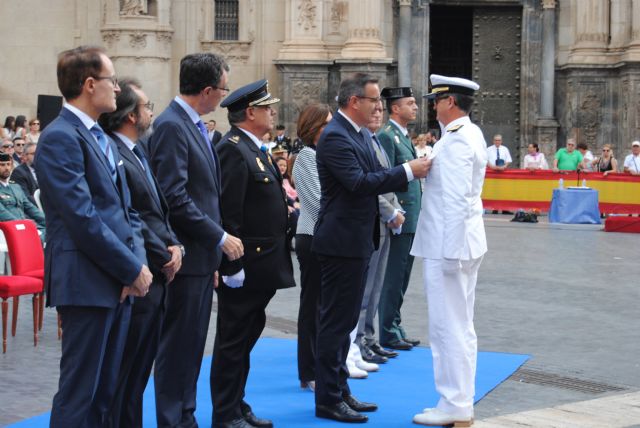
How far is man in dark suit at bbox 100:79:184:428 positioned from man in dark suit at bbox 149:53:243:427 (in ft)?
0.93

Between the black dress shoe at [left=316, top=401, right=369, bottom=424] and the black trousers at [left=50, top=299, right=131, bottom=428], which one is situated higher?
the black trousers at [left=50, top=299, right=131, bottom=428]

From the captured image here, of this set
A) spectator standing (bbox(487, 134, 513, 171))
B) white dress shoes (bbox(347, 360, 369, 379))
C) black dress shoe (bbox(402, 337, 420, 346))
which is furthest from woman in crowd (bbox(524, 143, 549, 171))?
white dress shoes (bbox(347, 360, 369, 379))

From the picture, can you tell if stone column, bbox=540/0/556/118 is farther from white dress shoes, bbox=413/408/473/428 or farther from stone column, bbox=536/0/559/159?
white dress shoes, bbox=413/408/473/428

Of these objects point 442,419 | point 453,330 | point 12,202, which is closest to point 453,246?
point 453,330

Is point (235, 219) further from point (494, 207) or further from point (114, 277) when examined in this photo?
point (494, 207)

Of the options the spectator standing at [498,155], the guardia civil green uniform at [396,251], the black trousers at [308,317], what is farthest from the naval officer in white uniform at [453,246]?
the spectator standing at [498,155]

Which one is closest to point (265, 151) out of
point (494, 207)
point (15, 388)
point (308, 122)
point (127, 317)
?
point (308, 122)

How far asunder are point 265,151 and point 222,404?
1.55m

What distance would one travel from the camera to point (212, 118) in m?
26.1

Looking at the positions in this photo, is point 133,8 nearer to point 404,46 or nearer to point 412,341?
point 404,46

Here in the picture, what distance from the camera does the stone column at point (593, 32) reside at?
2541 cm

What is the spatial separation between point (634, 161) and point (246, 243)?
16.9 metres

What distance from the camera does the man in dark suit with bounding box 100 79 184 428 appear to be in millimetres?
6109

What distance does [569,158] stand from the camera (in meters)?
23.9
